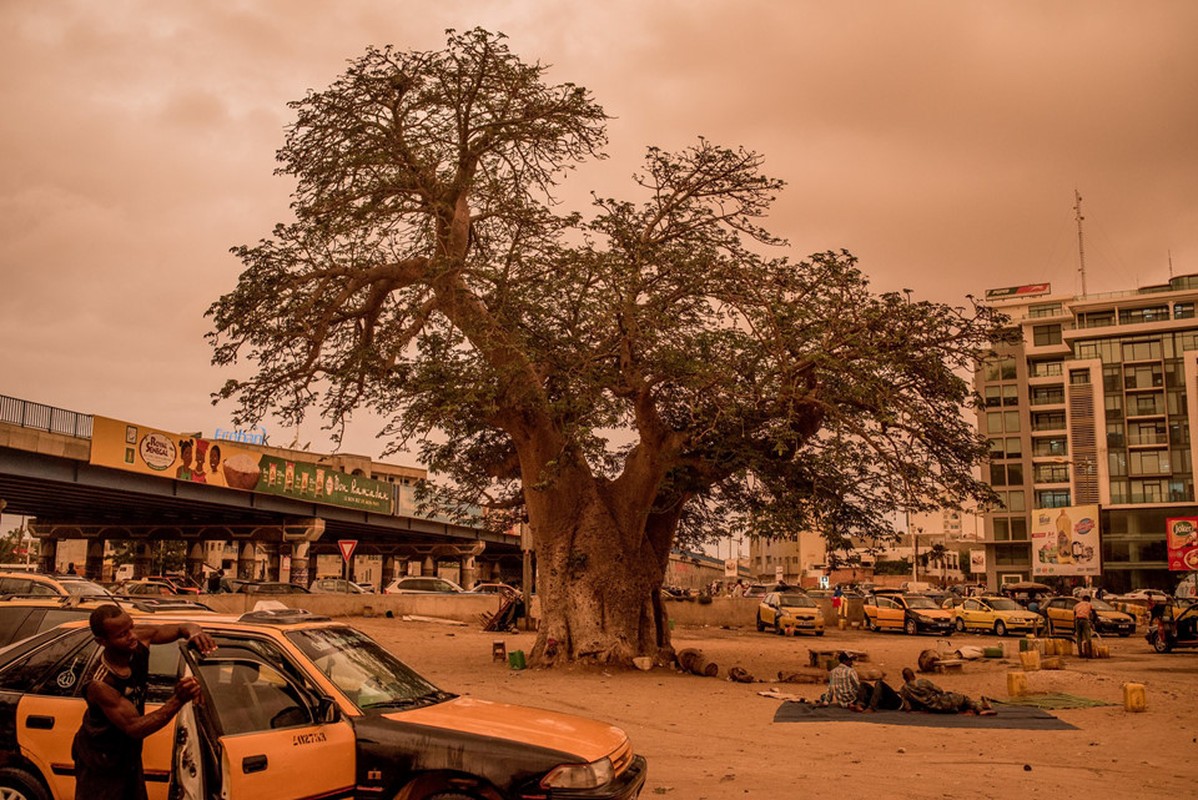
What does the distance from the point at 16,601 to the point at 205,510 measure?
44.5 meters

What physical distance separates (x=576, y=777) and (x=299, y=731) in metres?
1.60

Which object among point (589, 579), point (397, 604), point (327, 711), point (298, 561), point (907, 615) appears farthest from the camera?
point (298, 561)

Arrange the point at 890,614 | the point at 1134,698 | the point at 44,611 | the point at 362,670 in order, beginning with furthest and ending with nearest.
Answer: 1. the point at 890,614
2. the point at 1134,698
3. the point at 44,611
4. the point at 362,670

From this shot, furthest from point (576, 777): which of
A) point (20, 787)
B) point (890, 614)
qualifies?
point (890, 614)

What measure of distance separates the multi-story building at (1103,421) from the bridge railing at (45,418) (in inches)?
2645

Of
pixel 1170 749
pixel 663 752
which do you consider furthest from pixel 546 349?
pixel 1170 749

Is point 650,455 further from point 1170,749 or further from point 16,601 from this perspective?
point 16,601

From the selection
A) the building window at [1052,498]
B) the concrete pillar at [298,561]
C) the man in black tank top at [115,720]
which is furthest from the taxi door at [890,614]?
the building window at [1052,498]

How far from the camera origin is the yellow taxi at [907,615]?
3922 centimetres

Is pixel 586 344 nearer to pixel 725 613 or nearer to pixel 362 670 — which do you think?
pixel 362 670

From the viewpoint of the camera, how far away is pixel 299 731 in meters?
5.66

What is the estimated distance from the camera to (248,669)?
20.0 feet

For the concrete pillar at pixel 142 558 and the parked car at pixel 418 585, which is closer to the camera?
the parked car at pixel 418 585

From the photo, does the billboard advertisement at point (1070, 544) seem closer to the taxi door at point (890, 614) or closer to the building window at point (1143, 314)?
the taxi door at point (890, 614)
